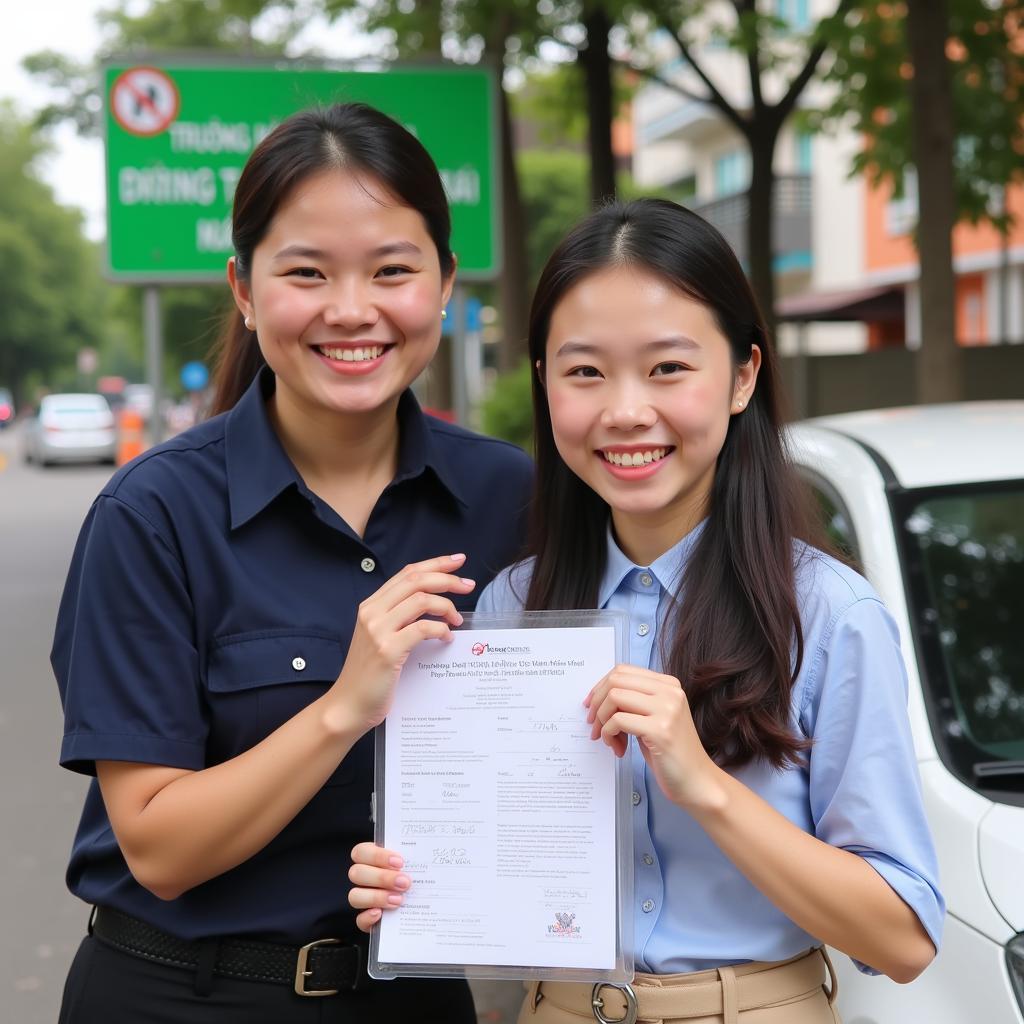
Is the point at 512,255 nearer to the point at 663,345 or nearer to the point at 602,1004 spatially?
the point at 663,345

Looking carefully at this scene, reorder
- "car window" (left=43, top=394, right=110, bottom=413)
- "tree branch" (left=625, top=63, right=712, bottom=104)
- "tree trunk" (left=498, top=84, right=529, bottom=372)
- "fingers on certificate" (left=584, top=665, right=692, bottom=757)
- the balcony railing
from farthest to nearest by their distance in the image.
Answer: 1. the balcony railing
2. "car window" (left=43, top=394, right=110, bottom=413)
3. "tree trunk" (left=498, top=84, right=529, bottom=372)
4. "tree branch" (left=625, top=63, right=712, bottom=104)
5. "fingers on certificate" (left=584, top=665, right=692, bottom=757)

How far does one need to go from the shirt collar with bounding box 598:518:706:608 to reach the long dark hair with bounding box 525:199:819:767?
1 cm

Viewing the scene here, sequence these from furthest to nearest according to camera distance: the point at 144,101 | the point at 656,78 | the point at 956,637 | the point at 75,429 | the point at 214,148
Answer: the point at 75,429
the point at 656,78
the point at 214,148
the point at 144,101
the point at 956,637

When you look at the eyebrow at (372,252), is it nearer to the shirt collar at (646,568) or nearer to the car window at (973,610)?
the shirt collar at (646,568)

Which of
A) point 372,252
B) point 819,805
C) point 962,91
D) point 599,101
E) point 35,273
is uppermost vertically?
point 35,273

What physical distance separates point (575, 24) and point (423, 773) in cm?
1065

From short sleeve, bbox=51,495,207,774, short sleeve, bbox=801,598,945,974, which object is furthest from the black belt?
short sleeve, bbox=801,598,945,974

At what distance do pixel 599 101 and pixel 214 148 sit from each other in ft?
14.2

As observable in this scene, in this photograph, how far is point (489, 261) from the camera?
792 centimetres

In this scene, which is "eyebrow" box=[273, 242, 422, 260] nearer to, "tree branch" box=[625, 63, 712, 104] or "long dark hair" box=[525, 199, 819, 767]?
"long dark hair" box=[525, 199, 819, 767]

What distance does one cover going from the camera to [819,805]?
6.02 feet

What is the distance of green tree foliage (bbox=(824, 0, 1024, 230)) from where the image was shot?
955 centimetres

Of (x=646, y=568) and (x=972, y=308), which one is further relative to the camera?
(x=972, y=308)

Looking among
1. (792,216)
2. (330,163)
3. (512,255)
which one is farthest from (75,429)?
(330,163)
